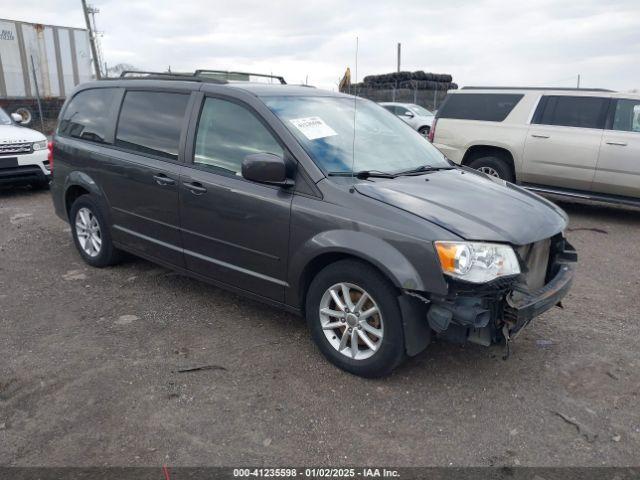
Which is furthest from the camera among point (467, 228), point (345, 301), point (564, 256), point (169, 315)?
point (169, 315)

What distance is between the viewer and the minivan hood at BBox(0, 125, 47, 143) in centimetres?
868

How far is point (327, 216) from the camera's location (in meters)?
3.32

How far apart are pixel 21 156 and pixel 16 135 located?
1.19 feet

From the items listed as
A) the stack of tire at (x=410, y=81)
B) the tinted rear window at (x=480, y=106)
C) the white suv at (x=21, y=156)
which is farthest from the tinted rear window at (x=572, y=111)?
the stack of tire at (x=410, y=81)

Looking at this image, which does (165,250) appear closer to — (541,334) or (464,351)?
(464,351)

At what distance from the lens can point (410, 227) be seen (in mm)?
3029

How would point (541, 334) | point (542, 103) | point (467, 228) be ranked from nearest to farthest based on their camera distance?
point (467, 228)
point (541, 334)
point (542, 103)

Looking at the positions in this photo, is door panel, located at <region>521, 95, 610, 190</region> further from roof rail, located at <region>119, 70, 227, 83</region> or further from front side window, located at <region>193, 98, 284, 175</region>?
front side window, located at <region>193, 98, 284, 175</region>

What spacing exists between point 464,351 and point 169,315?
2256 mm

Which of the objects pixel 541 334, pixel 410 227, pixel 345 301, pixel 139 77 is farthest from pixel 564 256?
pixel 139 77

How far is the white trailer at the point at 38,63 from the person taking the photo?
17578 millimetres

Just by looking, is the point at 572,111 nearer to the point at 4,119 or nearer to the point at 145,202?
the point at 145,202

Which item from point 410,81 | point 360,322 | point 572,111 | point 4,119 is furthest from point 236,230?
point 410,81

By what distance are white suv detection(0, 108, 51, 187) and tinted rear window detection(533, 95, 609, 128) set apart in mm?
7632
